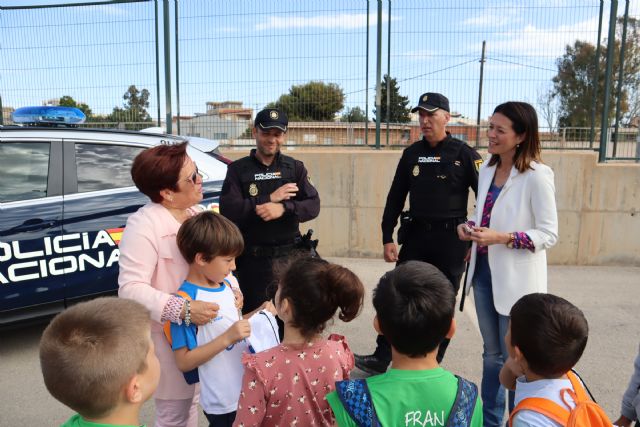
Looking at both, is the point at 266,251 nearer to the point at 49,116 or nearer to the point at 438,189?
the point at 438,189

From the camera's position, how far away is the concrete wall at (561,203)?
6.41m

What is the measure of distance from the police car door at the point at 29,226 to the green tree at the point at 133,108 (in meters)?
3.35

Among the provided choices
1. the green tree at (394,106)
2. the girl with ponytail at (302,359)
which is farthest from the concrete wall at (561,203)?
the girl with ponytail at (302,359)

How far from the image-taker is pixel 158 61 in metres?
7.00

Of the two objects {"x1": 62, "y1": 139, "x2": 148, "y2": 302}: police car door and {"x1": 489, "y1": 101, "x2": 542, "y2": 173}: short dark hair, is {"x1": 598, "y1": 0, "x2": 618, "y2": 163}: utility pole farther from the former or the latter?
{"x1": 62, "y1": 139, "x2": 148, "y2": 302}: police car door

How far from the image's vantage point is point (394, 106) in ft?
23.3

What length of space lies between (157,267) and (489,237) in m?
1.60

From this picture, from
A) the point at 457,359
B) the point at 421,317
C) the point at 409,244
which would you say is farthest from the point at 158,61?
the point at 421,317

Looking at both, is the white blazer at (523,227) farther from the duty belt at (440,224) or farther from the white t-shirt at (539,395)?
the white t-shirt at (539,395)

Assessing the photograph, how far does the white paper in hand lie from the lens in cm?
186

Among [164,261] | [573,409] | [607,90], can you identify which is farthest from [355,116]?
[573,409]

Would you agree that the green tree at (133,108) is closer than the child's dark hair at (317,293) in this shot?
No

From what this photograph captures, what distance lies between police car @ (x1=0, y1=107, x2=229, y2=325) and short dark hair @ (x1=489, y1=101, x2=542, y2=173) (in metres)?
2.45

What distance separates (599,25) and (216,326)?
681 cm
